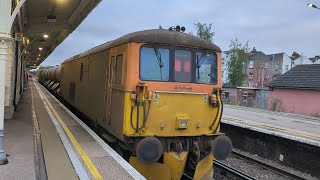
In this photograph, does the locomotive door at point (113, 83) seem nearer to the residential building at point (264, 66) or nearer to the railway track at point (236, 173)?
the railway track at point (236, 173)

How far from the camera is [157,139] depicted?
24.7 feet

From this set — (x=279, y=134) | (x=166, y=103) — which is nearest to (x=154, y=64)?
(x=166, y=103)

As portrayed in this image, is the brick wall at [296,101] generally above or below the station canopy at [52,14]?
below

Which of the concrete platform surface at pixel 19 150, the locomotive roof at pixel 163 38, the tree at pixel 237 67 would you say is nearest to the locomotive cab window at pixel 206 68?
the locomotive roof at pixel 163 38

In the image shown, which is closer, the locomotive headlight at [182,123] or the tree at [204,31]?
the locomotive headlight at [182,123]

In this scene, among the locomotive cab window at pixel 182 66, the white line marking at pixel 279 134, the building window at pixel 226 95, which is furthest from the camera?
the building window at pixel 226 95

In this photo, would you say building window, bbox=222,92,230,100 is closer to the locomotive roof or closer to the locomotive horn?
the locomotive roof

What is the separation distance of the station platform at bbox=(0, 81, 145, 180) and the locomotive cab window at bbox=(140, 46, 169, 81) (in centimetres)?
173

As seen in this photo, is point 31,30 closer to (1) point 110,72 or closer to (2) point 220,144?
(1) point 110,72

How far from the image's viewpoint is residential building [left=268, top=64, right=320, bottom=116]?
2817 cm

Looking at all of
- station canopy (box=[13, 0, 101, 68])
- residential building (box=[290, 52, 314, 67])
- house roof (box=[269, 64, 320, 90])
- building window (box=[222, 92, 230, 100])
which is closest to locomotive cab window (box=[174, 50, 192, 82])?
station canopy (box=[13, 0, 101, 68])

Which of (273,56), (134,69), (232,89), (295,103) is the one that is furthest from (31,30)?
(273,56)

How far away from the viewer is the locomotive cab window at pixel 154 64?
777 cm

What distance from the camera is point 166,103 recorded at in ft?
25.7
